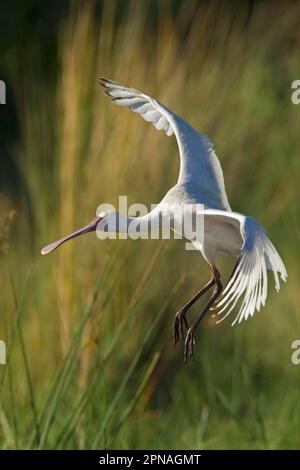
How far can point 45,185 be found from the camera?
4.71 m

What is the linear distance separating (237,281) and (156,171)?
2256 millimetres

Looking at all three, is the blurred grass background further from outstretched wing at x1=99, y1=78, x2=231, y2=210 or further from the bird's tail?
the bird's tail

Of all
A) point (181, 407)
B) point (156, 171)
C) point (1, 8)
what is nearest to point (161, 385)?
point (181, 407)

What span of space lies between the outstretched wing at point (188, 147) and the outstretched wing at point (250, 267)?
23 centimetres

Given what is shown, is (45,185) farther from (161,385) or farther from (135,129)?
(161,385)

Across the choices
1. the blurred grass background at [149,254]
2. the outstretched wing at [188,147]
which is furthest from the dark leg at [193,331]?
the blurred grass background at [149,254]

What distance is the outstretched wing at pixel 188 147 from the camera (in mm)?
2762

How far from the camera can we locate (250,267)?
92.9 inches

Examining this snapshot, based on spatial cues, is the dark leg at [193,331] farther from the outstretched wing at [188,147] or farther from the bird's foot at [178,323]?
the outstretched wing at [188,147]

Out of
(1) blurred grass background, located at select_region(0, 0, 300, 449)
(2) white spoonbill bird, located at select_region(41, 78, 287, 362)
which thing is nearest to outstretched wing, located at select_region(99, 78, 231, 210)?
(2) white spoonbill bird, located at select_region(41, 78, 287, 362)

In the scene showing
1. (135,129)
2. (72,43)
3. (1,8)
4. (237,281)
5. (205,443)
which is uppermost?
(1,8)

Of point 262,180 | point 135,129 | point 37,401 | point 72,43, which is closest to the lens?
point 37,401

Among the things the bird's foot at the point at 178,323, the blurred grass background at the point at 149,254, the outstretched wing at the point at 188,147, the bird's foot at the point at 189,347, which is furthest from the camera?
the blurred grass background at the point at 149,254

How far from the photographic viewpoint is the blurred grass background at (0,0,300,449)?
4.18 metres
